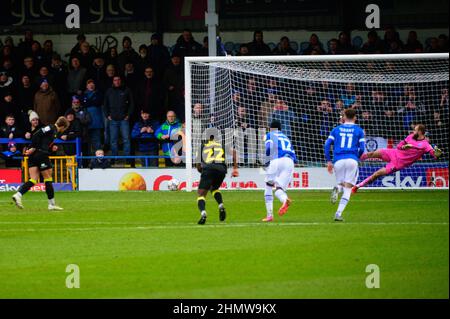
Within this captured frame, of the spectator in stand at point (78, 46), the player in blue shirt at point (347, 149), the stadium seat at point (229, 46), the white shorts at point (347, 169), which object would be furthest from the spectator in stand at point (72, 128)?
the white shorts at point (347, 169)

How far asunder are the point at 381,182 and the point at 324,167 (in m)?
1.48

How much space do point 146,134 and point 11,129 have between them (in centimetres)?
346

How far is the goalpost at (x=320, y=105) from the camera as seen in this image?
2391 cm

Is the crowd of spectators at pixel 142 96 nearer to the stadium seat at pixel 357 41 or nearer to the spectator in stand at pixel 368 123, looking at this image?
the spectator in stand at pixel 368 123

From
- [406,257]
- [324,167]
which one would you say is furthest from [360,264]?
[324,167]

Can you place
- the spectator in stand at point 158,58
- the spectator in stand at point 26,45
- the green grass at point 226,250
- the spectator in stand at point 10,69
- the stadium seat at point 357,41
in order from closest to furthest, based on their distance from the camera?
the green grass at point 226,250 → the spectator in stand at point 158,58 → the spectator in stand at point 10,69 → the spectator in stand at point 26,45 → the stadium seat at point 357,41

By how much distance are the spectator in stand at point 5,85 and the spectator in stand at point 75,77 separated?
1476 millimetres

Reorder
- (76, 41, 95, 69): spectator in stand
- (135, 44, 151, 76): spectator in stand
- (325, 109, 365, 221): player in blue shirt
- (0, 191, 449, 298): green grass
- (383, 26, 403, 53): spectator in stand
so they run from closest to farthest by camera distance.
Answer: (0, 191, 449, 298): green grass → (325, 109, 365, 221): player in blue shirt → (383, 26, 403, 53): spectator in stand → (135, 44, 151, 76): spectator in stand → (76, 41, 95, 69): spectator in stand

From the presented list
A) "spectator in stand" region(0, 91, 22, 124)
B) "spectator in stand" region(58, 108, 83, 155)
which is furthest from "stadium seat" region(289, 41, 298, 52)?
"spectator in stand" region(0, 91, 22, 124)

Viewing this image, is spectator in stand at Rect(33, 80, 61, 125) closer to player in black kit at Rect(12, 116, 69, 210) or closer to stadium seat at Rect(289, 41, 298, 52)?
player in black kit at Rect(12, 116, 69, 210)

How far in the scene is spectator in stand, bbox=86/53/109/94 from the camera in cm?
2673

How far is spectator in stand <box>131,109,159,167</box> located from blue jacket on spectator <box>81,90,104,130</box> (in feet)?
3.23

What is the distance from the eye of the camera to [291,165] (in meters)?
17.9

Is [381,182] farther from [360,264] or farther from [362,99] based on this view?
[360,264]
